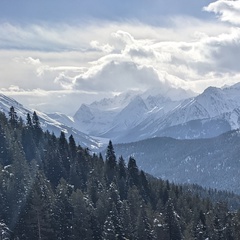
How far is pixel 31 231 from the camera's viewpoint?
274ft

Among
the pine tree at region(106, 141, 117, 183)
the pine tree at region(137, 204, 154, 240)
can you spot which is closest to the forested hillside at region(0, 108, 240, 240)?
the pine tree at region(106, 141, 117, 183)

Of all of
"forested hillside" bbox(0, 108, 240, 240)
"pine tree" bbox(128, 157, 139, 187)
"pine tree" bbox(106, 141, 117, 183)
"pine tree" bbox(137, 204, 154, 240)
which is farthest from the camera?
"pine tree" bbox(128, 157, 139, 187)

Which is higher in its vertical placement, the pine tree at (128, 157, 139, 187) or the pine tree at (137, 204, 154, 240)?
the pine tree at (128, 157, 139, 187)

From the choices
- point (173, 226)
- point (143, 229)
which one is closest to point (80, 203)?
point (143, 229)

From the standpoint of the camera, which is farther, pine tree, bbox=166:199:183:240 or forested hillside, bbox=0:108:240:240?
pine tree, bbox=166:199:183:240

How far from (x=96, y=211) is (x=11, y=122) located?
8484 centimetres

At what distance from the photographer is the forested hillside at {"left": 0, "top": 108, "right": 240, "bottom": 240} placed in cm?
8706

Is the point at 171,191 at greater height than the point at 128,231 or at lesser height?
greater

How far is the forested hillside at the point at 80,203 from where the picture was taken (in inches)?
3428

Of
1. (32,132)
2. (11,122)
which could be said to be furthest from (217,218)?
(11,122)

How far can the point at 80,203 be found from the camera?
91.8m

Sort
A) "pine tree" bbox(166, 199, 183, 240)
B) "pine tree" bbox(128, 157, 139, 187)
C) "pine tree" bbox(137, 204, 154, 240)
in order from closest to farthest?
"pine tree" bbox(137, 204, 154, 240)
"pine tree" bbox(166, 199, 183, 240)
"pine tree" bbox(128, 157, 139, 187)

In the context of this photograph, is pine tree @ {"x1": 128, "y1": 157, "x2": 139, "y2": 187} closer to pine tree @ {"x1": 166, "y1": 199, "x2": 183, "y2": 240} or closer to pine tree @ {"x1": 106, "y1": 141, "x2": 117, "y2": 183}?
pine tree @ {"x1": 106, "y1": 141, "x2": 117, "y2": 183}

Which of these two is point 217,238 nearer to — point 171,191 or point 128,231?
point 128,231
